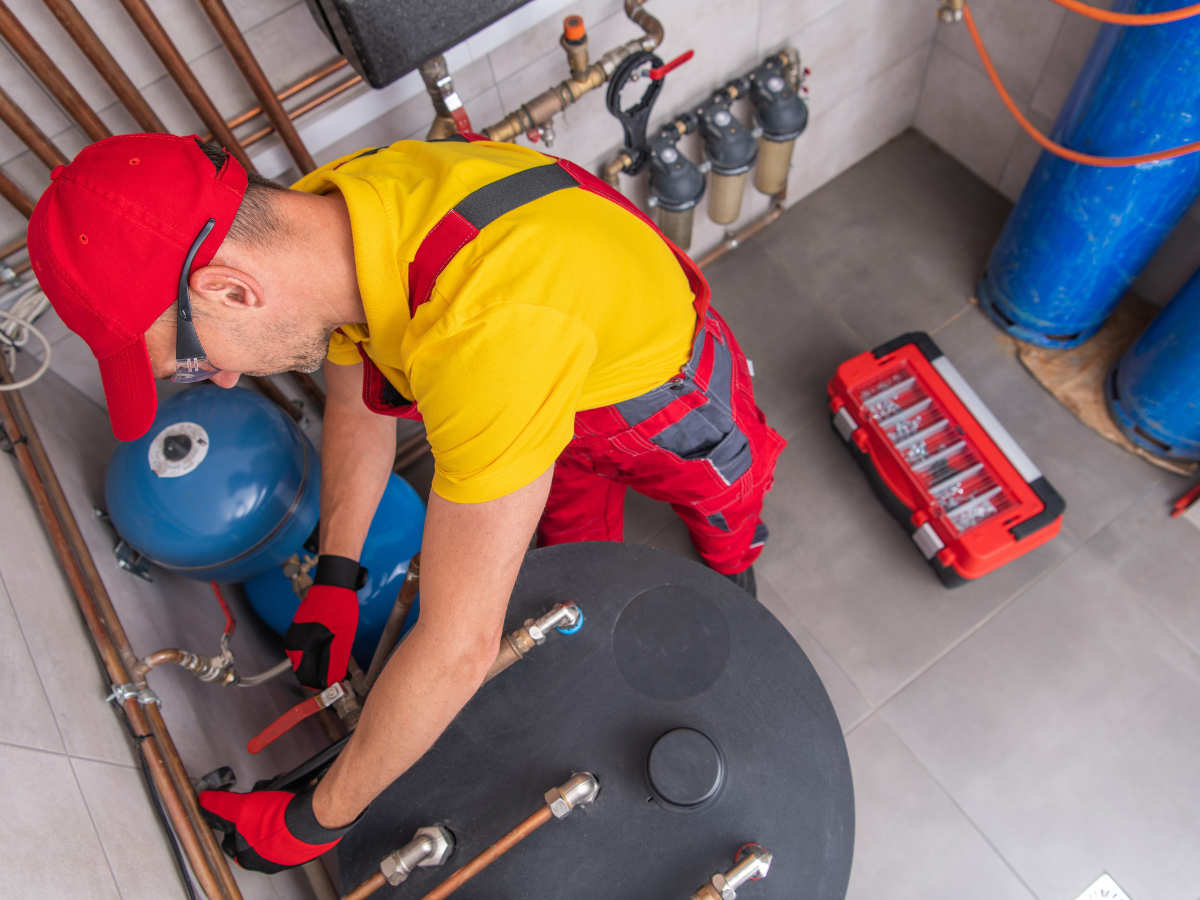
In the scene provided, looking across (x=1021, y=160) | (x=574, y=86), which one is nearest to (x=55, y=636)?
(x=574, y=86)

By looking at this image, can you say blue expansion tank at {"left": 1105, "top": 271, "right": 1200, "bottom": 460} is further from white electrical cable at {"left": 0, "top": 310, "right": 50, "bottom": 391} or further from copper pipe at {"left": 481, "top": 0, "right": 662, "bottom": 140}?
white electrical cable at {"left": 0, "top": 310, "right": 50, "bottom": 391}

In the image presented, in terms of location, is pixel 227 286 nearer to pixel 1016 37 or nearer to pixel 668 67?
pixel 668 67

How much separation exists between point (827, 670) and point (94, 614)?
1650 mm

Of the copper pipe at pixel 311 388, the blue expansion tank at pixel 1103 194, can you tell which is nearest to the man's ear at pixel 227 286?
the copper pipe at pixel 311 388

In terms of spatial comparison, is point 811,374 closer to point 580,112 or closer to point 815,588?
point 815,588

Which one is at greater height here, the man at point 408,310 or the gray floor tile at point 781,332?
the man at point 408,310

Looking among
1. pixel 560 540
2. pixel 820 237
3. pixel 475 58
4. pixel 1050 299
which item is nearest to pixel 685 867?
pixel 560 540

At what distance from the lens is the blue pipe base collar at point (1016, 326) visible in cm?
225

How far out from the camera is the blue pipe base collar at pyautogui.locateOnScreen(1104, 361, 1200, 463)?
81.3 inches

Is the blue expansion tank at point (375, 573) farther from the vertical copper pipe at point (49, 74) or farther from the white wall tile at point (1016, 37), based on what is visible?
the white wall tile at point (1016, 37)

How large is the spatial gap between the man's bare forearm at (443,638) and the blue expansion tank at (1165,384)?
5.80ft

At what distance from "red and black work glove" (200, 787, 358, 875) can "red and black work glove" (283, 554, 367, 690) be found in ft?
0.70

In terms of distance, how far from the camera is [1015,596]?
204 cm

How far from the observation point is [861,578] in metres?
2.10
